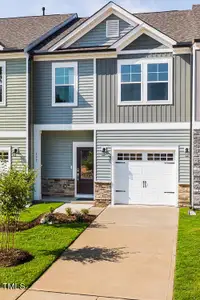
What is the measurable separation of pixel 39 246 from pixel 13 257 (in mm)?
1111

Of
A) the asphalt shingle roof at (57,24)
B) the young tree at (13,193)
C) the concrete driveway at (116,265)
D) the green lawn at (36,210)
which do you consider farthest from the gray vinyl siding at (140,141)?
the young tree at (13,193)

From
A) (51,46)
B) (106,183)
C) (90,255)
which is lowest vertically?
(90,255)

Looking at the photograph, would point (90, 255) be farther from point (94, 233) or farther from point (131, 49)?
point (131, 49)

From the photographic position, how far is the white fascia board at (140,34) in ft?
45.1

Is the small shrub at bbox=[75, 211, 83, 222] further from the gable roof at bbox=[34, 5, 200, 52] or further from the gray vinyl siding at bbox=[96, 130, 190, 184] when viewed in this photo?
the gable roof at bbox=[34, 5, 200, 52]

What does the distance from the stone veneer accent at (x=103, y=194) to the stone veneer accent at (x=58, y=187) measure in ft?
5.67

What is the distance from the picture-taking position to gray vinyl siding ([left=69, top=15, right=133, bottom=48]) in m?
14.9

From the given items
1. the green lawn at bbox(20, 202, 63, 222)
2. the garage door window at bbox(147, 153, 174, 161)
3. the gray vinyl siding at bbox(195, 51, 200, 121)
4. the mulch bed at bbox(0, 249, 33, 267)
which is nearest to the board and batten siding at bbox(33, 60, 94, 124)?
the garage door window at bbox(147, 153, 174, 161)

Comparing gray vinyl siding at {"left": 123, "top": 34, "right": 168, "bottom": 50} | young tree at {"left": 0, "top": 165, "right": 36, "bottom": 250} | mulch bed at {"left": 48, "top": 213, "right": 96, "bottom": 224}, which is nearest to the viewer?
young tree at {"left": 0, "top": 165, "right": 36, "bottom": 250}

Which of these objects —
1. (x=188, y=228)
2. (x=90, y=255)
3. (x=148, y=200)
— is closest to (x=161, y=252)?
(x=90, y=255)

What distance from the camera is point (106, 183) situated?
14.3 meters

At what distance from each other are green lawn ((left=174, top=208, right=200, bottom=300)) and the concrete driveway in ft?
0.54

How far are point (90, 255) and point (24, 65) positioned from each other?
9.51m

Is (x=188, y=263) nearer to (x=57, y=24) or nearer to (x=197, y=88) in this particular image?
(x=197, y=88)
